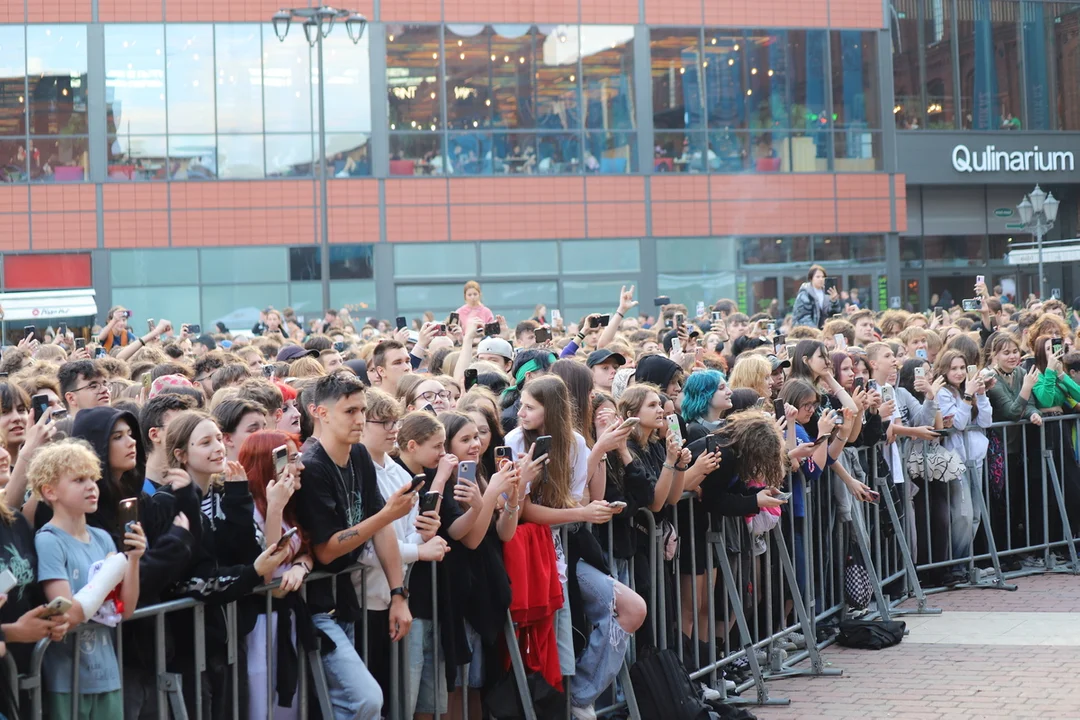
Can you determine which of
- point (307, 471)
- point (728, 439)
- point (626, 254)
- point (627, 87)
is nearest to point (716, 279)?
point (626, 254)

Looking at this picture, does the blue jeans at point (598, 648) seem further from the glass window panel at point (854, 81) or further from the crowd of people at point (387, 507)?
the glass window panel at point (854, 81)

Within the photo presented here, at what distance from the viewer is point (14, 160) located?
117 ft

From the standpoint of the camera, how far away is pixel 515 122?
37.4 metres

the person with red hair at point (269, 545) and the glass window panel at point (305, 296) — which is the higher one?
A: the glass window panel at point (305, 296)

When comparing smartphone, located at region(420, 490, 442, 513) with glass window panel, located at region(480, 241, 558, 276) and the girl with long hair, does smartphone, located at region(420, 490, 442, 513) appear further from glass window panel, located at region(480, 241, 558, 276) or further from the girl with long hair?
glass window panel, located at region(480, 241, 558, 276)

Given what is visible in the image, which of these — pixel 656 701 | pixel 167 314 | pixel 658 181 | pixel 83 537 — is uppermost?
pixel 658 181

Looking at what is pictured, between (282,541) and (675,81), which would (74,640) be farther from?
(675,81)

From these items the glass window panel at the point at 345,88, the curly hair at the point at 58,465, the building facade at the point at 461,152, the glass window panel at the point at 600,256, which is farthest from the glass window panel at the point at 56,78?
the curly hair at the point at 58,465

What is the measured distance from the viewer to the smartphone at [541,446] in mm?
6367

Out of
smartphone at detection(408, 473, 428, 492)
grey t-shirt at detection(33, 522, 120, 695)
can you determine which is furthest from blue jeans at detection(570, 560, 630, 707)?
grey t-shirt at detection(33, 522, 120, 695)

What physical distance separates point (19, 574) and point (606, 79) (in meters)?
34.6

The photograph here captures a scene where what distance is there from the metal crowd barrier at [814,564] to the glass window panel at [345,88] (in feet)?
88.4

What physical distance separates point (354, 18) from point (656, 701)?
78.4 ft

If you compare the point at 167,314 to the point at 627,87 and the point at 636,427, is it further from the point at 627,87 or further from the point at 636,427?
the point at 636,427
